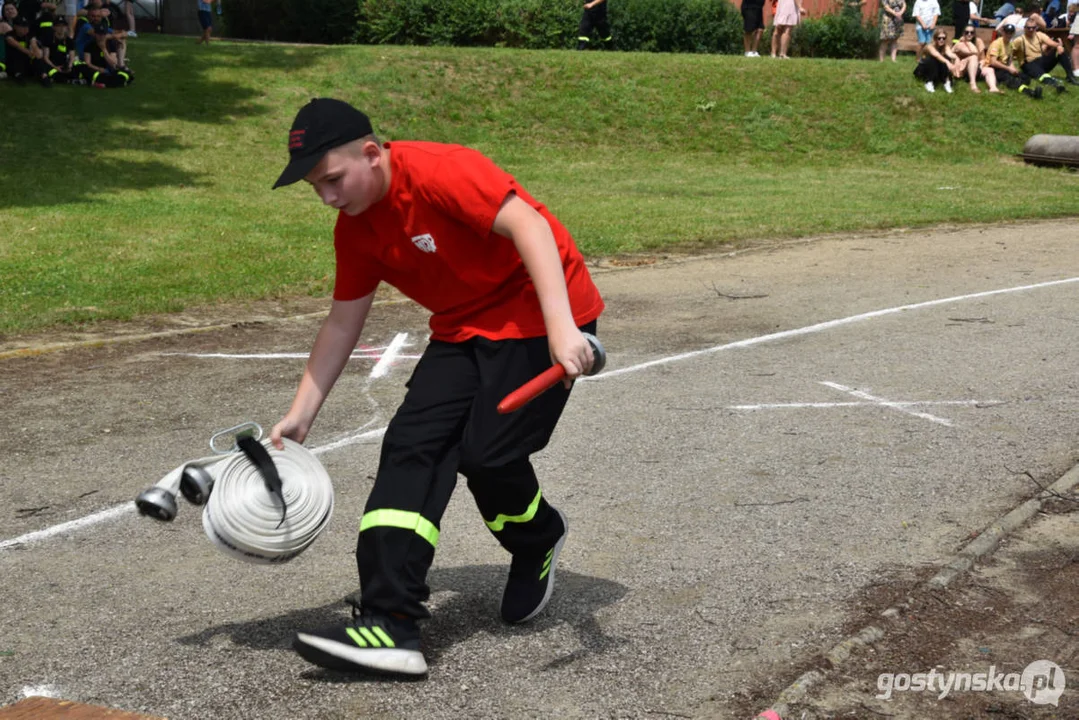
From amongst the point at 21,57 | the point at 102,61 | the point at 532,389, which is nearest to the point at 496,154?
the point at 102,61

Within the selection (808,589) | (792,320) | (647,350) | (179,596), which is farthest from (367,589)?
(792,320)

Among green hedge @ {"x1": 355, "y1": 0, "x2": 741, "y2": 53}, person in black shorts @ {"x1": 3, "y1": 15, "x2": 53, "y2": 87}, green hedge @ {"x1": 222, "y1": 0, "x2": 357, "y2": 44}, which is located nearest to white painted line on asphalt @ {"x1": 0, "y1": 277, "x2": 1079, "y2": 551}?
person in black shorts @ {"x1": 3, "y1": 15, "x2": 53, "y2": 87}

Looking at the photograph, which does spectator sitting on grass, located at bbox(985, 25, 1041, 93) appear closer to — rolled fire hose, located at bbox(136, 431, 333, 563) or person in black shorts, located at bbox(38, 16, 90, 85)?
person in black shorts, located at bbox(38, 16, 90, 85)

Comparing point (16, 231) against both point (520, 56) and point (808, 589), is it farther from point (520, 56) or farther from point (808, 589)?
point (520, 56)

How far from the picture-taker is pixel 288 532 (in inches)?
161

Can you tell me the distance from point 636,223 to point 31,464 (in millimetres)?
10220

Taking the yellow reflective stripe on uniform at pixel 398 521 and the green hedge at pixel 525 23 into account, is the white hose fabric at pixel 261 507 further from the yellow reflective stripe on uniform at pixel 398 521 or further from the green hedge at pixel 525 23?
the green hedge at pixel 525 23

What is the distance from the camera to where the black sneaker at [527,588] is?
180 inches

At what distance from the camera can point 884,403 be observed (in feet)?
25.4

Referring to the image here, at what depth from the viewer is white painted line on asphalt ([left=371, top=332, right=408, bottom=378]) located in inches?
338

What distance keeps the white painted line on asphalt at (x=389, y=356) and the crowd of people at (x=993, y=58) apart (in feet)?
64.0

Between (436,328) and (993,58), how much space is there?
25127mm

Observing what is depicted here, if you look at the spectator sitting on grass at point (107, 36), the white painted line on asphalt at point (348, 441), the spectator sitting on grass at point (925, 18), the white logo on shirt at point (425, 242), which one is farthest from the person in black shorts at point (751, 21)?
the white logo on shirt at point (425, 242)

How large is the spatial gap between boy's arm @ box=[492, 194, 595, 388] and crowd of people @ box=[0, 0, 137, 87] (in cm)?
1952
